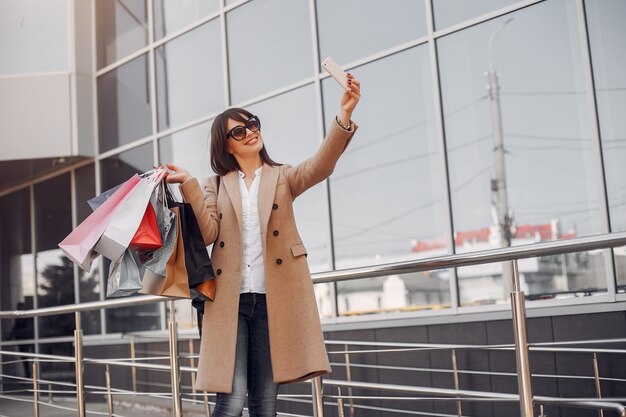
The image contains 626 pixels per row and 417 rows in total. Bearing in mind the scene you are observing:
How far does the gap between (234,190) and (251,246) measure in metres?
0.26

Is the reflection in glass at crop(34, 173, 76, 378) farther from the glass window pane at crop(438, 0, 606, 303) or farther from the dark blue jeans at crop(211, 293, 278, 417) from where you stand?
the dark blue jeans at crop(211, 293, 278, 417)

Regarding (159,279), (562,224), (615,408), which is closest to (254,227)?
(159,279)

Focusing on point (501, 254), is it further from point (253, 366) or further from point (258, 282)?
point (253, 366)

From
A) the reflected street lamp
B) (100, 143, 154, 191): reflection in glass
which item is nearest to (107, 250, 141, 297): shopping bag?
the reflected street lamp

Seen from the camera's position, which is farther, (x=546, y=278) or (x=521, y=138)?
(x=521, y=138)

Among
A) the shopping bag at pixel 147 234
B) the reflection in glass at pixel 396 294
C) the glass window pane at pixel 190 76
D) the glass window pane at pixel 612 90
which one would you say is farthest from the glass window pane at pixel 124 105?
the shopping bag at pixel 147 234

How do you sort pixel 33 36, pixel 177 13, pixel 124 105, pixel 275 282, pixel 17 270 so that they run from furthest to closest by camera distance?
pixel 17 270
pixel 33 36
pixel 124 105
pixel 177 13
pixel 275 282

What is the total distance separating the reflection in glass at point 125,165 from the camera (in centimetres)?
1059

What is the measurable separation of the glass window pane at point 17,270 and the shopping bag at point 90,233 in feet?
33.1

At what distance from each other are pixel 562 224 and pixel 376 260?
205 centimetres

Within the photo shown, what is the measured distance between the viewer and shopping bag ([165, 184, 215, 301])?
292 cm

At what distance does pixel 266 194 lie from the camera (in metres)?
3.01

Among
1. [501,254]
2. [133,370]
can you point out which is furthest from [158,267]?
[133,370]

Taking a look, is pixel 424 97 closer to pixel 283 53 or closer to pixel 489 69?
pixel 489 69
